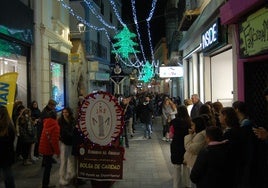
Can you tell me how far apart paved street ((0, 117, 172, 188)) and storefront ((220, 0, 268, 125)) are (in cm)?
250

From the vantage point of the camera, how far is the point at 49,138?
811 centimetres

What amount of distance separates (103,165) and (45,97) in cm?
977

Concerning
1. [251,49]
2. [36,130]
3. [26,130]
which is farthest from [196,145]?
[36,130]

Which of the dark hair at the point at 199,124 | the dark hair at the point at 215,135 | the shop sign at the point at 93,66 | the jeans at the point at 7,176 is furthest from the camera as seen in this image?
the shop sign at the point at 93,66

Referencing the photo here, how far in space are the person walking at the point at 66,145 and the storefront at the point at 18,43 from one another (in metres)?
4.24

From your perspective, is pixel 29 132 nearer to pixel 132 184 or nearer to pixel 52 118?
pixel 52 118

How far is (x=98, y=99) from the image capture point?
6371 mm

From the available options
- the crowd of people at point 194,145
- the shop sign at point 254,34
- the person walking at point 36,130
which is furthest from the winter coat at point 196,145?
the person walking at point 36,130

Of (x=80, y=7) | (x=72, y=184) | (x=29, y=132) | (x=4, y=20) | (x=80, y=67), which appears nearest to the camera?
(x=72, y=184)

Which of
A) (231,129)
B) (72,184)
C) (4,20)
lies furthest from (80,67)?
(231,129)

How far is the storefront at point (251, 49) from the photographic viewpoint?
7.41 meters

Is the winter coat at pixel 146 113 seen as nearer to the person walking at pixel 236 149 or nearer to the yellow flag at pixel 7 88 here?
the yellow flag at pixel 7 88

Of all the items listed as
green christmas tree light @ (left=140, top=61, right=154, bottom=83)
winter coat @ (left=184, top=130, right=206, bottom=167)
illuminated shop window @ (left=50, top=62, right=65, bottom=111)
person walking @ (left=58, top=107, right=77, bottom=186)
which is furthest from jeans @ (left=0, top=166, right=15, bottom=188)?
green christmas tree light @ (left=140, top=61, right=154, bottom=83)

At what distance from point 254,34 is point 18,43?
26.5ft
